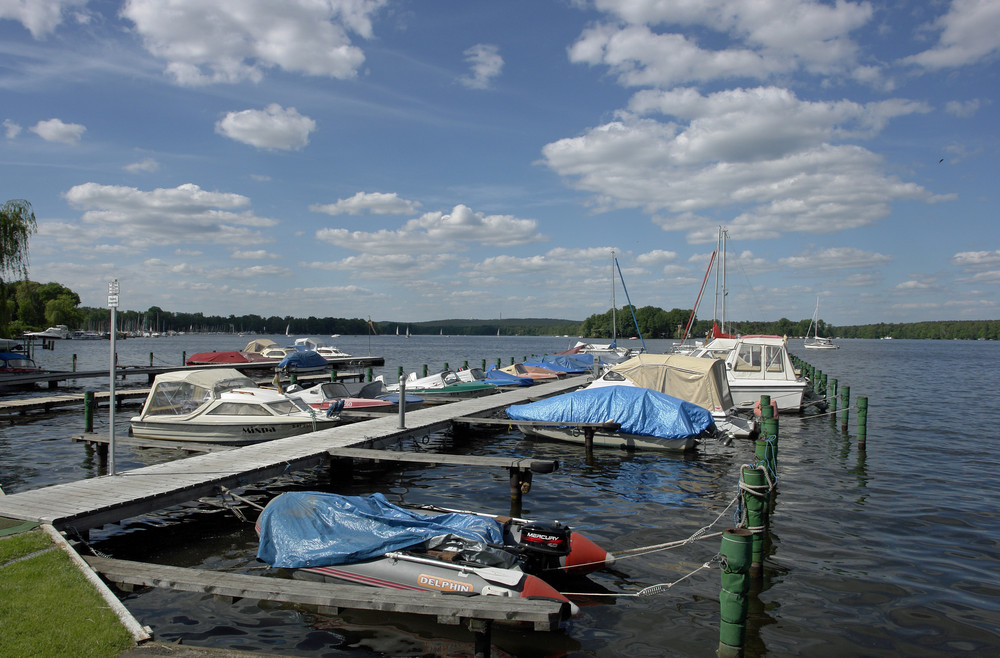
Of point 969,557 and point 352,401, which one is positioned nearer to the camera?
point 969,557

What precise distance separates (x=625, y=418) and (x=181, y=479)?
11.6 metres

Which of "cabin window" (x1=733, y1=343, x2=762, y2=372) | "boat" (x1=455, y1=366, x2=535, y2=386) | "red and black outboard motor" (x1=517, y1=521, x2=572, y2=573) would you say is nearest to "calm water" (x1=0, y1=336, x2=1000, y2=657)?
"red and black outboard motor" (x1=517, y1=521, x2=572, y2=573)

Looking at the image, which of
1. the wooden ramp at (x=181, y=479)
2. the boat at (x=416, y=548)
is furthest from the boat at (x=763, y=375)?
the boat at (x=416, y=548)

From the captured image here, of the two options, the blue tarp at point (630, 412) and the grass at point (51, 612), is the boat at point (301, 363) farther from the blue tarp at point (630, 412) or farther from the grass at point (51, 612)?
the grass at point (51, 612)

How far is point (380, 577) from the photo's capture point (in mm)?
7535

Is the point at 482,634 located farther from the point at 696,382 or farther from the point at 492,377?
the point at 492,377

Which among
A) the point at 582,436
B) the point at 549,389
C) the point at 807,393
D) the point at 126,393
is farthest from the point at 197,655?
the point at 807,393

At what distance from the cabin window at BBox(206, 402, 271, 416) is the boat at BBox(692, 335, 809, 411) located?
17.5m

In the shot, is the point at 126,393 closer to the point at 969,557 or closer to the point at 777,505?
the point at 777,505

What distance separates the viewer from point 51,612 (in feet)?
20.0

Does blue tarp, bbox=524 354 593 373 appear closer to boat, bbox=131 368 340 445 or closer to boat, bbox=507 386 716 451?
boat, bbox=507 386 716 451

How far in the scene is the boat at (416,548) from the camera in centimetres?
720

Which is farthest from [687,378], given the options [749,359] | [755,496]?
[755,496]

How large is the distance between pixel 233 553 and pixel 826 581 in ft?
30.0
